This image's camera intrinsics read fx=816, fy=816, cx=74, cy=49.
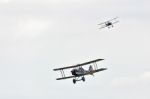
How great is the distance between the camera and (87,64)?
185 metres

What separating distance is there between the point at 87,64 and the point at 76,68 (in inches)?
105

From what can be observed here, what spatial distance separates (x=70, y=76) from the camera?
612ft

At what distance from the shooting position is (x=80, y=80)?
182m

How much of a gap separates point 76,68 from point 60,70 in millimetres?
6561

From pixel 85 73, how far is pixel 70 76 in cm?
363

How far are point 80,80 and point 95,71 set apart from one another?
446cm

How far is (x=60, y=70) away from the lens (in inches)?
7480

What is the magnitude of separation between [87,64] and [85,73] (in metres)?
2.20

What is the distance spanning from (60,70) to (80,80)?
31.0 feet

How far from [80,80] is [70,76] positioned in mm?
5088

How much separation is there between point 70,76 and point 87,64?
5.02 meters

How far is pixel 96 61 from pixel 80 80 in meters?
5.57

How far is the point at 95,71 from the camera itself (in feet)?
604

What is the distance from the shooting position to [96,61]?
595 ft
